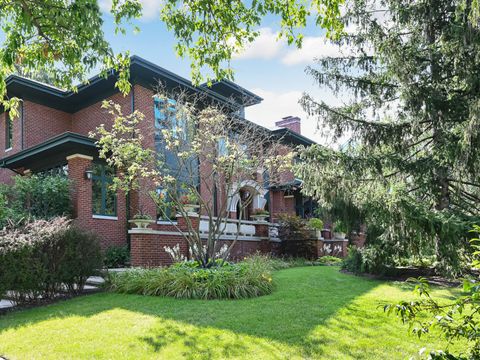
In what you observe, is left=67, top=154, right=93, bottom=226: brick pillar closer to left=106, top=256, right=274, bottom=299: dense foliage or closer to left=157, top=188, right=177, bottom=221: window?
left=157, top=188, right=177, bottom=221: window

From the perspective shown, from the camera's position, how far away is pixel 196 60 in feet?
23.7

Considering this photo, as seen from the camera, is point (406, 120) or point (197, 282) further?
point (406, 120)

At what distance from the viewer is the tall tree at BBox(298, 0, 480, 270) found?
6.98 metres

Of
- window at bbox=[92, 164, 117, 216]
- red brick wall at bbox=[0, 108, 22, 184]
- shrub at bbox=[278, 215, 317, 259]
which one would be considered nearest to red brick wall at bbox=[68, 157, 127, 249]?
window at bbox=[92, 164, 117, 216]

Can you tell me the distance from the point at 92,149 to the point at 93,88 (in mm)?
3189

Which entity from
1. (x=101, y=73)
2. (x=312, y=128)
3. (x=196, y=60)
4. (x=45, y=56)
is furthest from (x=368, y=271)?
(x=45, y=56)

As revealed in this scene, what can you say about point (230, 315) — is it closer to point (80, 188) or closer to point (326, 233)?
point (80, 188)

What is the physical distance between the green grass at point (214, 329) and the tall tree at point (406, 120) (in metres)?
1.75

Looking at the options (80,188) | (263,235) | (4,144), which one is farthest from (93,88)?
(263,235)

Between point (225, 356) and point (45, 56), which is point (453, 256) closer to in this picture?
point (225, 356)

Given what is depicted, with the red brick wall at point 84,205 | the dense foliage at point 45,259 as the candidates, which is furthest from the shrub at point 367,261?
the red brick wall at point 84,205

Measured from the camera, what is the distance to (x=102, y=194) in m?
14.4

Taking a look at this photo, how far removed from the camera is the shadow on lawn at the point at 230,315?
5039mm

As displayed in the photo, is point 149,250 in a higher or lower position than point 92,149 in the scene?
lower
